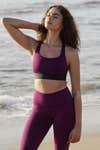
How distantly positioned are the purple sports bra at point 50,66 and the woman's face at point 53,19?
0.19 meters

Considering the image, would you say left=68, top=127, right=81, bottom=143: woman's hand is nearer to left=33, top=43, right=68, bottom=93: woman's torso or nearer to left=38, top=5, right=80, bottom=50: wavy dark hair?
left=33, top=43, right=68, bottom=93: woman's torso

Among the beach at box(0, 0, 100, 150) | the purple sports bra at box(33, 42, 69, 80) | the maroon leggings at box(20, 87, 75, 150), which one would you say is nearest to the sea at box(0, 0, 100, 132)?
the beach at box(0, 0, 100, 150)

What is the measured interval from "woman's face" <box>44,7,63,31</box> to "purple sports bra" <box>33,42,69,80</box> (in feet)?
0.63

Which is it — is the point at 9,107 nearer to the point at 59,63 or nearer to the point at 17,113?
the point at 17,113

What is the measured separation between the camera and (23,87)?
11320mm

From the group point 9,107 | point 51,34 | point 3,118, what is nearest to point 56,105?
point 51,34

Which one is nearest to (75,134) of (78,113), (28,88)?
(78,113)

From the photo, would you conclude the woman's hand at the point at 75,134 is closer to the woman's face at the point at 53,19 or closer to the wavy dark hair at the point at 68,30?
the wavy dark hair at the point at 68,30

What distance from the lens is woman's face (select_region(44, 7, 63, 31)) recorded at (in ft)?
15.9

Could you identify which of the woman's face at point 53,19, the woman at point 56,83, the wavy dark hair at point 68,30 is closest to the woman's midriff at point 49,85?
the woman at point 56,83

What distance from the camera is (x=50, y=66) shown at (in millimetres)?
4742

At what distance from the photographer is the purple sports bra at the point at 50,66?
4742mm

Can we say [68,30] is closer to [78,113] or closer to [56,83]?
[56,83]

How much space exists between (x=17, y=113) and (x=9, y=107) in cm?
58
